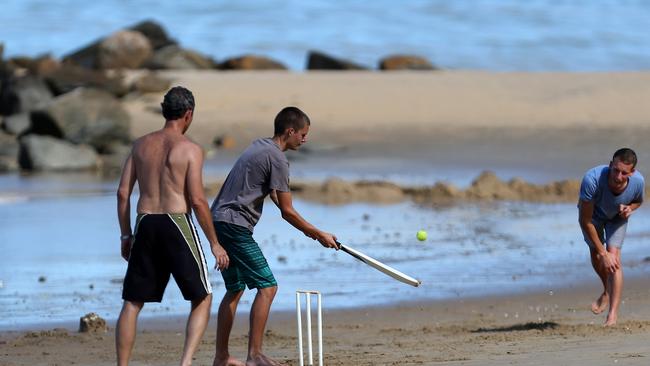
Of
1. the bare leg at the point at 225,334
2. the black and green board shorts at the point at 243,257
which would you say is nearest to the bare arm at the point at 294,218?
the black and green board shorts at the point at 243,257

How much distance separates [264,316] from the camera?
842 centimetres

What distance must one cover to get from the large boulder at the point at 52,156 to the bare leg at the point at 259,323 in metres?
14.3

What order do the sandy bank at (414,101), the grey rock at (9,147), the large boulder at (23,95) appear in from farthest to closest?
the large boulder at (23,95) → the sandy bank at (414,101) → the grey rock at (9,147)

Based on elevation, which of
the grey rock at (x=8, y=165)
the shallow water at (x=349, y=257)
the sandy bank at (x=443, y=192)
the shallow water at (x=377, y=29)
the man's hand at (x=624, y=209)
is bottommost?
the shallow water at (x=349, y=257)

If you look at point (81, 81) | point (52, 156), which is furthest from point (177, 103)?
point (81, 81)

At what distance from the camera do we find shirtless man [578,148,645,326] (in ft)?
31.7

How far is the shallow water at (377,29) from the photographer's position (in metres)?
43.3

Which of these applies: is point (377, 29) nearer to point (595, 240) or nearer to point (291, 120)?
point (595, 240)

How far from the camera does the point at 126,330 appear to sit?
7707 mm

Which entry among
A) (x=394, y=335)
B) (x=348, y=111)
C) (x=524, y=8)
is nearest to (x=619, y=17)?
(x=524, y=8)

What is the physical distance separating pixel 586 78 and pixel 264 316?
2271 centimetres

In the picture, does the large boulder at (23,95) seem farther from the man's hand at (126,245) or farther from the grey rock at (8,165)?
the man's hand at (126,245)

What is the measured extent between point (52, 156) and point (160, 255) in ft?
49.4

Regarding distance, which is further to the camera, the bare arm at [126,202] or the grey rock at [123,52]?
the grey rock at [123,52]
